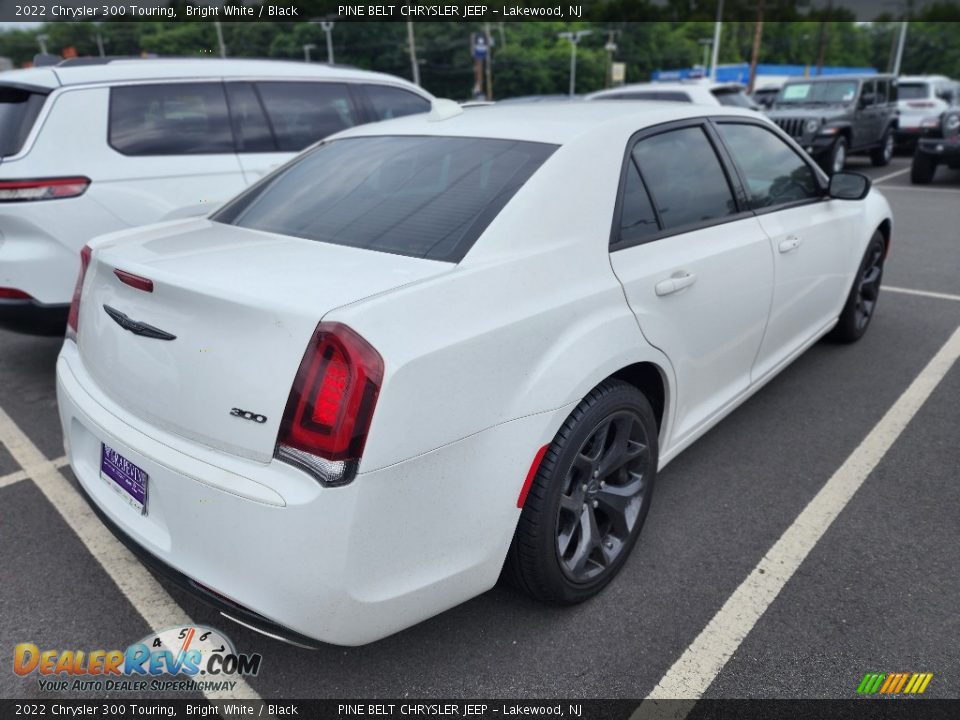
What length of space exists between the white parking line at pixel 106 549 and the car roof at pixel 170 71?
204 centimetres

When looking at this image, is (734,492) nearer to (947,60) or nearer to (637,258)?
(637,258)

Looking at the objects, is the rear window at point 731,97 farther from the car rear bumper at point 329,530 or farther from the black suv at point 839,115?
the car rear bumper at point 329,530

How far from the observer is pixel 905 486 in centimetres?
308

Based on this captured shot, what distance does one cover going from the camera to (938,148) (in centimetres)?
1170

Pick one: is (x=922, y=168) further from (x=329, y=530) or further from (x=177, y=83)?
(x=329, y=530)

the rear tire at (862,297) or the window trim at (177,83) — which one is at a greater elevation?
the window trim at (177,83)

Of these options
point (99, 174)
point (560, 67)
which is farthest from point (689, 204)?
point (560, 67)

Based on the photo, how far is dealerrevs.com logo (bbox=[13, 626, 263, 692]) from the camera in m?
2.10

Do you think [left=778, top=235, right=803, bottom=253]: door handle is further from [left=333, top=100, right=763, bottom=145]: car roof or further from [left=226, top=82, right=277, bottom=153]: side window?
[left=226, top=82, right=277, bottom=153]: side window

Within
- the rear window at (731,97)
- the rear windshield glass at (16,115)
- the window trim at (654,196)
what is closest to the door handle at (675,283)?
the window trim at (654,196)

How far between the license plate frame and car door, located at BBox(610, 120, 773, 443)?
157 centimetres

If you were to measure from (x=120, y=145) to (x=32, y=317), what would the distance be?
1.13 meters

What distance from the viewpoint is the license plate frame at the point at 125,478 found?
1.98 m

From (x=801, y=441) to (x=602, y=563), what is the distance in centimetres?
163
